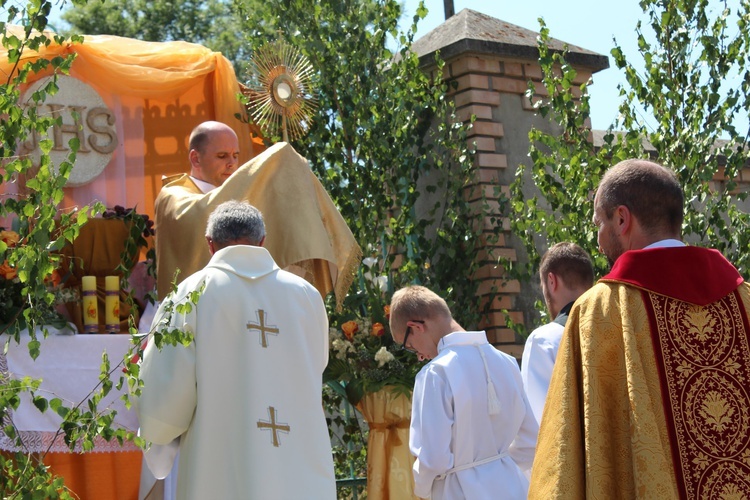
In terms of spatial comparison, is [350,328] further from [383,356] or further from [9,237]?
[9,237]

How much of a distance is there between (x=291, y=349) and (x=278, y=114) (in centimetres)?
264

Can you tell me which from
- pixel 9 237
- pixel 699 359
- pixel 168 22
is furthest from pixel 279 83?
pixel 168 22

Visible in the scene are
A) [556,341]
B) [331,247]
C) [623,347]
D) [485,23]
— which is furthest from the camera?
[485,23]

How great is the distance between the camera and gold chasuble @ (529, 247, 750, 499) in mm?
3111

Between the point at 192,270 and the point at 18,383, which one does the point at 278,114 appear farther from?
the point at 18,383

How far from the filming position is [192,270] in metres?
6.07

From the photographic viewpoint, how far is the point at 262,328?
4.94m

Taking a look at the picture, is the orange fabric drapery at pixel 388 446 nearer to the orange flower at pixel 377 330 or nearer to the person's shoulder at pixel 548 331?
the orange flower at pixel 377 330

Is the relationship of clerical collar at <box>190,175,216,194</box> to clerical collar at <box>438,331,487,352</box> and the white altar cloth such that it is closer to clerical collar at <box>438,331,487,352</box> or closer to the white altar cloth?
the white altar cloth

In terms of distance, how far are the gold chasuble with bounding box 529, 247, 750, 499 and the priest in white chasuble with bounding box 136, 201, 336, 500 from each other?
6.03ft

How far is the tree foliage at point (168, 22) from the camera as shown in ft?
63.8

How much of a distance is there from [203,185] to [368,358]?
1.40m

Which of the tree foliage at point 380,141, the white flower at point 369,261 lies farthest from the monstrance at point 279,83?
the white flower at point 369,261

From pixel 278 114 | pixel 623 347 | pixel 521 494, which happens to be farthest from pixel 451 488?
pixel 278 114
